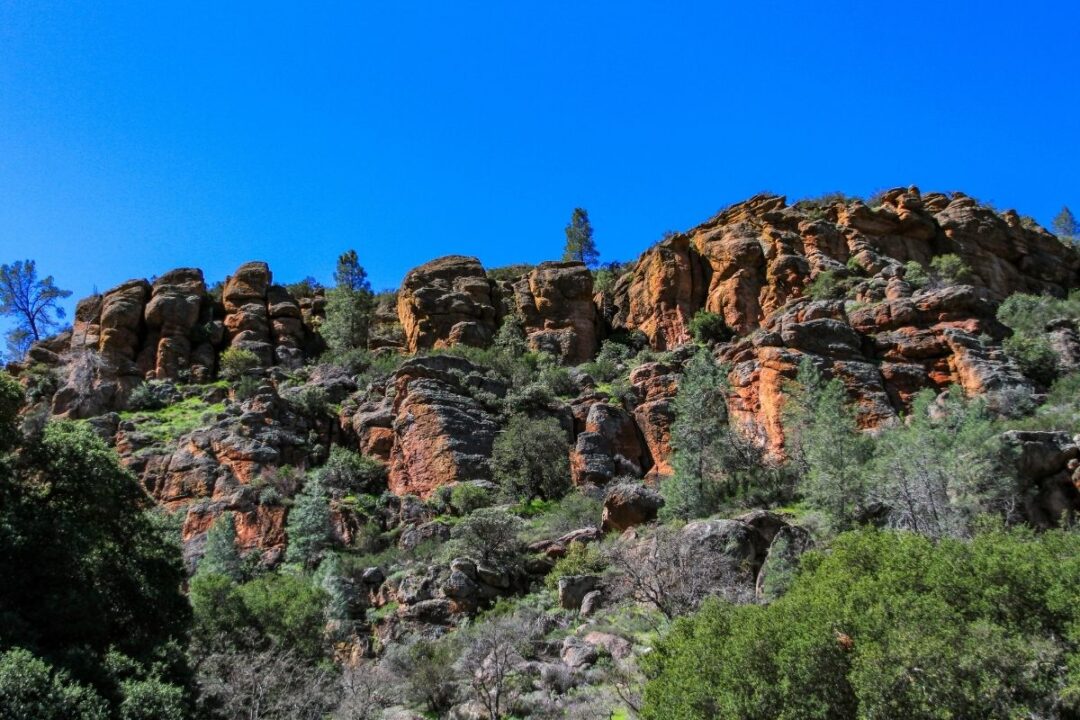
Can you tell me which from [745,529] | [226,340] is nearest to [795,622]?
[745,529]

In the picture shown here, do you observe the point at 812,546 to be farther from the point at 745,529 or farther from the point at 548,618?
the point at 548,618

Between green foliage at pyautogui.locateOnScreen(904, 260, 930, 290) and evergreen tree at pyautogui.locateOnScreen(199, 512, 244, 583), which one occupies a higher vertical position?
green foliage at pyautogui.locateOnScreen(904, 260, 930, 290)

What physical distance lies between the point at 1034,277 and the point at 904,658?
189 ft

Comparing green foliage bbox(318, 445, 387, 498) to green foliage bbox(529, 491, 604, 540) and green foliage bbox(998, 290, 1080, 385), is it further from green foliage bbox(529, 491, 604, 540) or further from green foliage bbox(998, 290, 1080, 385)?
green foliage bbox(998, 290, 1080, 385)

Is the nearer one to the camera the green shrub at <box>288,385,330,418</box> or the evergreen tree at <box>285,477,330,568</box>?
the evergreen tree at <box>285,477,330,568</box>

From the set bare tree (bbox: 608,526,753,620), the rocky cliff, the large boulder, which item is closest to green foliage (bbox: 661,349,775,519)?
the rocky cliff

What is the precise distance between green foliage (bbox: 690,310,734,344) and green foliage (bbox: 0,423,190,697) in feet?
128

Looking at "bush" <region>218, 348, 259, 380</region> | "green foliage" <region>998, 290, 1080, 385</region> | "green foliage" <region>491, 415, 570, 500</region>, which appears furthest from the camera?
"bush" <region>218, 348, 259, 380</region>

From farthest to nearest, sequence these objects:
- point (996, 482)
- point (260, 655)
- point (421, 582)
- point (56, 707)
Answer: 1. point (421, 582)
2. point (996, 482)
3. point (260, 655)
4. point (56, 707)

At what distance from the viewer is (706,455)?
38406 millimetres

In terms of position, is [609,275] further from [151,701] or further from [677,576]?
[151,701]

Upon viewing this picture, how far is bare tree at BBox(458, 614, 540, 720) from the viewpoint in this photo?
866 inches

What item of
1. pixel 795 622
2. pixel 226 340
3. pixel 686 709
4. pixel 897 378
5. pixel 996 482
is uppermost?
pixel 226 340

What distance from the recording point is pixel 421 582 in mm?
30734
